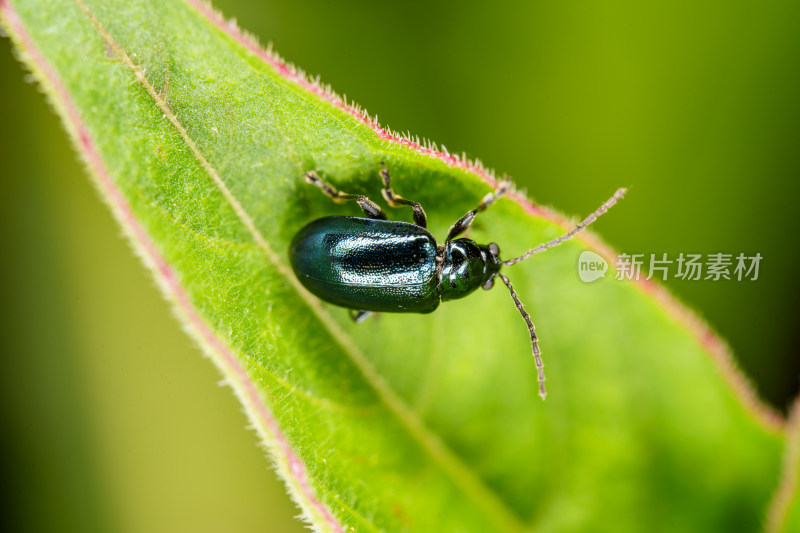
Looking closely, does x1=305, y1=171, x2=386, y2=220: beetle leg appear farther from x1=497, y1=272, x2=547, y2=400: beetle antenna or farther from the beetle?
x1=497, y1=272, x2=547, y2=400: beetle antenna

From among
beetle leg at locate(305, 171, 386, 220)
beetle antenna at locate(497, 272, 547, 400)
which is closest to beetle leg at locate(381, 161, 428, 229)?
beetle leg at locate(305, 171, 386, 220)

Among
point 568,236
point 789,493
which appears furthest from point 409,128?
point 789,493

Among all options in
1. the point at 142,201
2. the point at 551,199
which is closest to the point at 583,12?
the point at 551,199

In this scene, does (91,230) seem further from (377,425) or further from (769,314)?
(769,314)

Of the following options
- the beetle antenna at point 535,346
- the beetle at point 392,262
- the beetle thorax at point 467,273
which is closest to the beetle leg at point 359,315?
the beetle at point 392,262

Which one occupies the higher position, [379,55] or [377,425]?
[379,55]

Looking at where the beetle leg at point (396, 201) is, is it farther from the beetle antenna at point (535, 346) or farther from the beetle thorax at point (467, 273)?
Answer: the beetle antenna at point (535, 346)

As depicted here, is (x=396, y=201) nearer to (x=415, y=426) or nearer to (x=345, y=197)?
(x=345, y=197)
